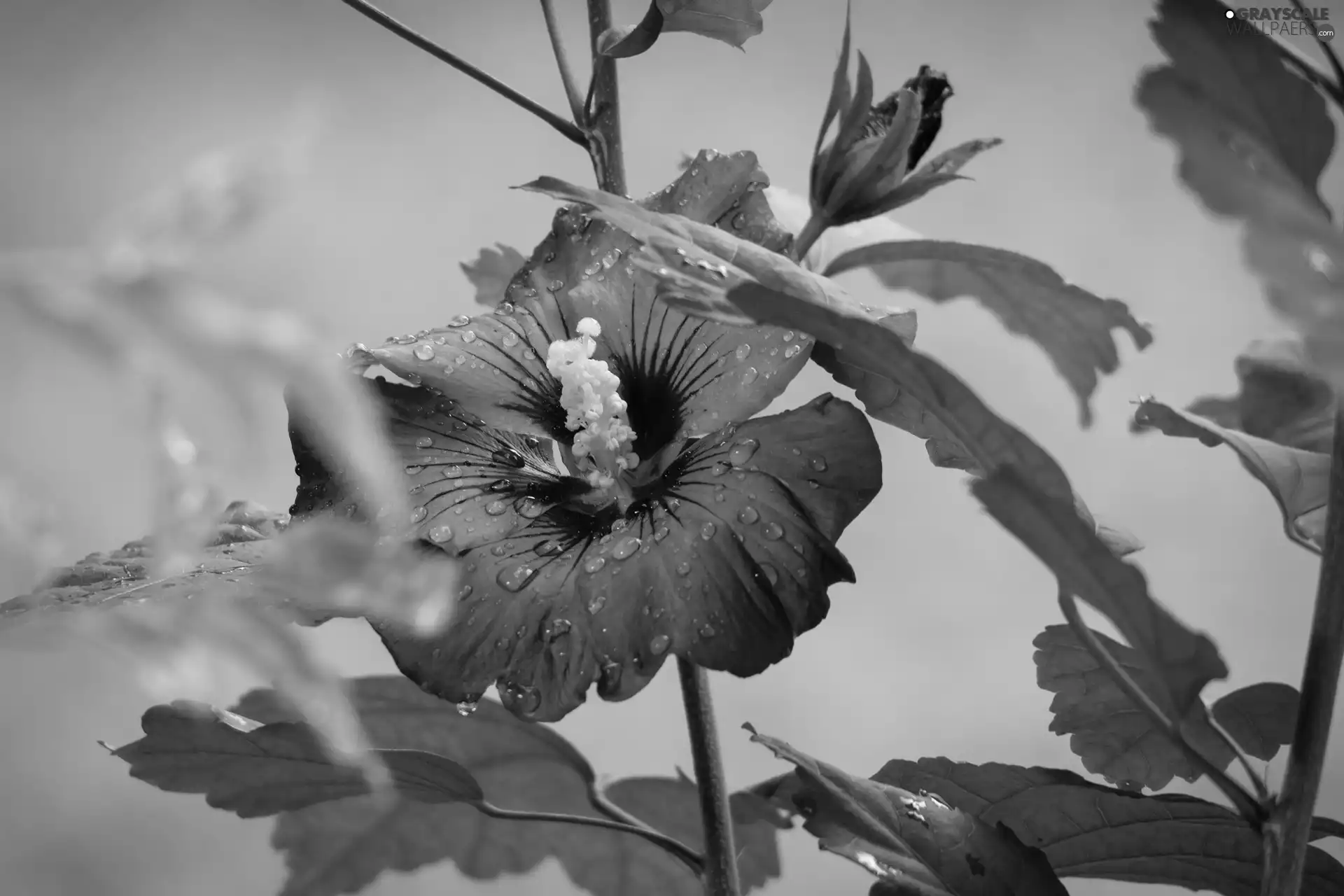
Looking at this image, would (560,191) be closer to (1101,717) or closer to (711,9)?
(711,9)

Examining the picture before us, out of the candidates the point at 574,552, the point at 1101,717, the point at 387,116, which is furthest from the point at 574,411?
the point at 387,116

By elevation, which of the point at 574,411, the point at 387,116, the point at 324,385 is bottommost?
the point at 324,385

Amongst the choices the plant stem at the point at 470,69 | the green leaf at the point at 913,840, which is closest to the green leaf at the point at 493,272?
the plant stem at the point at 470,69

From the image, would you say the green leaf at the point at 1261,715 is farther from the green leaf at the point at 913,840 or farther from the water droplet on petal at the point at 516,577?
the water droplet on petal at the point at 516,577

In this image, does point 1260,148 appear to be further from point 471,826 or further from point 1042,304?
point 471,826

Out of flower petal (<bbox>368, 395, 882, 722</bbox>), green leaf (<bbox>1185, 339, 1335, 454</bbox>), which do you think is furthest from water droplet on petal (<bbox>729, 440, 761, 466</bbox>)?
green leaf (<bbox>1185, 339, 1335, 454</bbox>)

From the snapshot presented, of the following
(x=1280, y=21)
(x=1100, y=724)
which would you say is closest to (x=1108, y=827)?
(x=1100, y=724)
